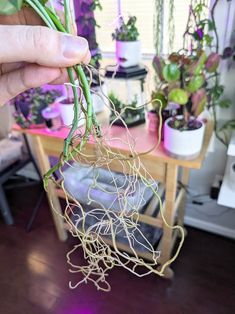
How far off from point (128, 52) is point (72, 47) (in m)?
0.72

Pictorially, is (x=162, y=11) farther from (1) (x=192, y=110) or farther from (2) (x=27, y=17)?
(2) (x=27, y=17)

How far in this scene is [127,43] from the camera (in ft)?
3.13

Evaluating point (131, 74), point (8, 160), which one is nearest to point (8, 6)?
point (131, 74)

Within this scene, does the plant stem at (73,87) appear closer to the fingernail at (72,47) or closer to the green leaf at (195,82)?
the fingernail at (72,47)

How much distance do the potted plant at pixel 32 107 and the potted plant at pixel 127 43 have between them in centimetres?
39

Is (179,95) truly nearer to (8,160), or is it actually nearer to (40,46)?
(40,46)

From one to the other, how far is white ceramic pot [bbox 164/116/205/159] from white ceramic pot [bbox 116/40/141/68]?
0.33 metres

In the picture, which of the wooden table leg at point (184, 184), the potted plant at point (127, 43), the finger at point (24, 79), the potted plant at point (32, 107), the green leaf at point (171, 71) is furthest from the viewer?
the wooden table leg at point (184, 184)

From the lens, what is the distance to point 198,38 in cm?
85

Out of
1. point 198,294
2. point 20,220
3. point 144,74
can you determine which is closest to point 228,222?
point 198,294

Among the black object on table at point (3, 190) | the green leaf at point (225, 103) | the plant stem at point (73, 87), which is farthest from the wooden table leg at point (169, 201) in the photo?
the black object on table at point (3, 190)

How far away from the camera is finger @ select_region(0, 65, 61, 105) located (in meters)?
0.43

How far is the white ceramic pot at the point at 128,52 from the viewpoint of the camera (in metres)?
0.96

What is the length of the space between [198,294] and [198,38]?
3.72 feet
